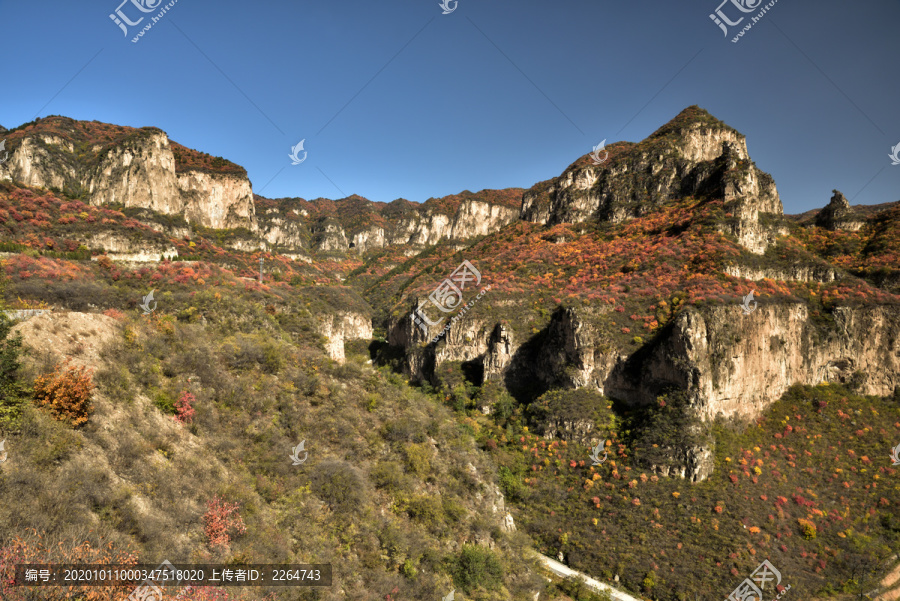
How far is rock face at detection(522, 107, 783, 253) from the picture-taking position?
61.5 m

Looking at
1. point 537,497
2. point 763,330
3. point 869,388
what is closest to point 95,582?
point 537,497

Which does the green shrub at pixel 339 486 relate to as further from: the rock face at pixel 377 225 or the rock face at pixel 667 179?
the rock face at pixel 377 225

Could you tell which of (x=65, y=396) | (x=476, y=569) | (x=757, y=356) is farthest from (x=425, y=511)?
(x=757, y=356)

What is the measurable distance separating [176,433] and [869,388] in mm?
61253

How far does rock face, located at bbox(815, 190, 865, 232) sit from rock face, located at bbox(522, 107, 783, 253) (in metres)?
6.90

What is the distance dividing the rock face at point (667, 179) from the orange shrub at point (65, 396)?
69.6 m

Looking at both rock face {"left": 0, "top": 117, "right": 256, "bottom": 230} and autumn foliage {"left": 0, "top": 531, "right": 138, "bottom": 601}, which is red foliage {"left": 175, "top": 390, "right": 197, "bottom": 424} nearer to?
autumn foliage {"left": 0, "top": 531, "right": 138, "bottom": 601}

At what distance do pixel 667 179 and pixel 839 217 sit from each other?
1082 inches

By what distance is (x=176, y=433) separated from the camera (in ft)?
46.8

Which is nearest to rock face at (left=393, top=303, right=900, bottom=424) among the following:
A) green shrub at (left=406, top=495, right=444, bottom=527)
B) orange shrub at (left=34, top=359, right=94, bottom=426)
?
green shrub at (left=406, top=495, right=444, bottom=527)

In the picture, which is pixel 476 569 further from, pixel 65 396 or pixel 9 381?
pixel 9 381

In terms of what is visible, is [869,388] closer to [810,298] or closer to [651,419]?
[810,298]

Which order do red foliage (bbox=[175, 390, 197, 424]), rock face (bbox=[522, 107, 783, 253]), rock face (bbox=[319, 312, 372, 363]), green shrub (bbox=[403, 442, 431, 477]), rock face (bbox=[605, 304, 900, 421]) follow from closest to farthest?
red foliage (bbox=[175, 390, 197, 424]) < green shrub (bbox=[403, 442, 431, 477]) < rock face (bbox=[605, 304, 900, 421]) < rock face (bbox=[522, 107, 783, 253]) < rock face (bbox=[319, 312, 372, 363])

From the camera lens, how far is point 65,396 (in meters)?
11.5
